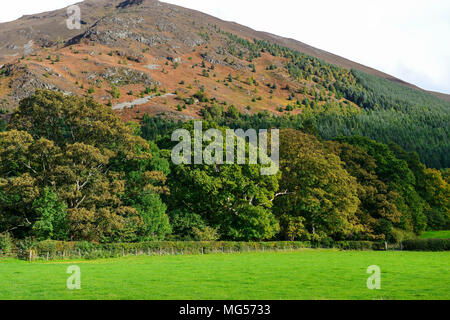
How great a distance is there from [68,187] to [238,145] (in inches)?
867

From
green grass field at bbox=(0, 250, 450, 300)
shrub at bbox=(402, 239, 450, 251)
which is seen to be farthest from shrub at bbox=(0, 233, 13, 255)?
shrub at bbox=(402, 239, 450, 251)

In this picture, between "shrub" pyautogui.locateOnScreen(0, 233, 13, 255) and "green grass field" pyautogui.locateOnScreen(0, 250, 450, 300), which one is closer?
"green grass field" pyautogui.locateOnScreen(0, 250, 450, 300)

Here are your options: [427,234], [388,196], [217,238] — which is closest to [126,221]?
[217,238]

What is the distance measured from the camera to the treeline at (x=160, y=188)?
45.5 m

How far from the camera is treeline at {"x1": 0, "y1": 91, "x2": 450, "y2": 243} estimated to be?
45.5m

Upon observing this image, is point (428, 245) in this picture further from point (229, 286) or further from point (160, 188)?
point (229, 286)

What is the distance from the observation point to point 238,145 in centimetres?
5712

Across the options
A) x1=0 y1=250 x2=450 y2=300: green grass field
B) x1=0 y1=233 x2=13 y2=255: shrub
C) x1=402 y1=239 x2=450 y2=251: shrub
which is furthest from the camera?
x1=402 y1=239 x2=450 y2=251: shrub

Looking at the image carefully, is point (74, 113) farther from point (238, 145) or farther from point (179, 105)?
point (179, 105)

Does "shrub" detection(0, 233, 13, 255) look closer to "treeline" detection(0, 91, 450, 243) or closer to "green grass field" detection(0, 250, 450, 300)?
"treeline" detection(0, 91, 450, 243)

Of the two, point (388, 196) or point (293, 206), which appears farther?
point (388, 196)

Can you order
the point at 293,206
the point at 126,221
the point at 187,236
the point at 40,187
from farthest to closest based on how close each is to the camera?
the point at 293,206, the point at 187,236, the point at 126,221, the point at 40,187

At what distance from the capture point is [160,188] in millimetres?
51375

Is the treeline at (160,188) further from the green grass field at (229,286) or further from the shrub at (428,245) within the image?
the green grass field at (229,286)
